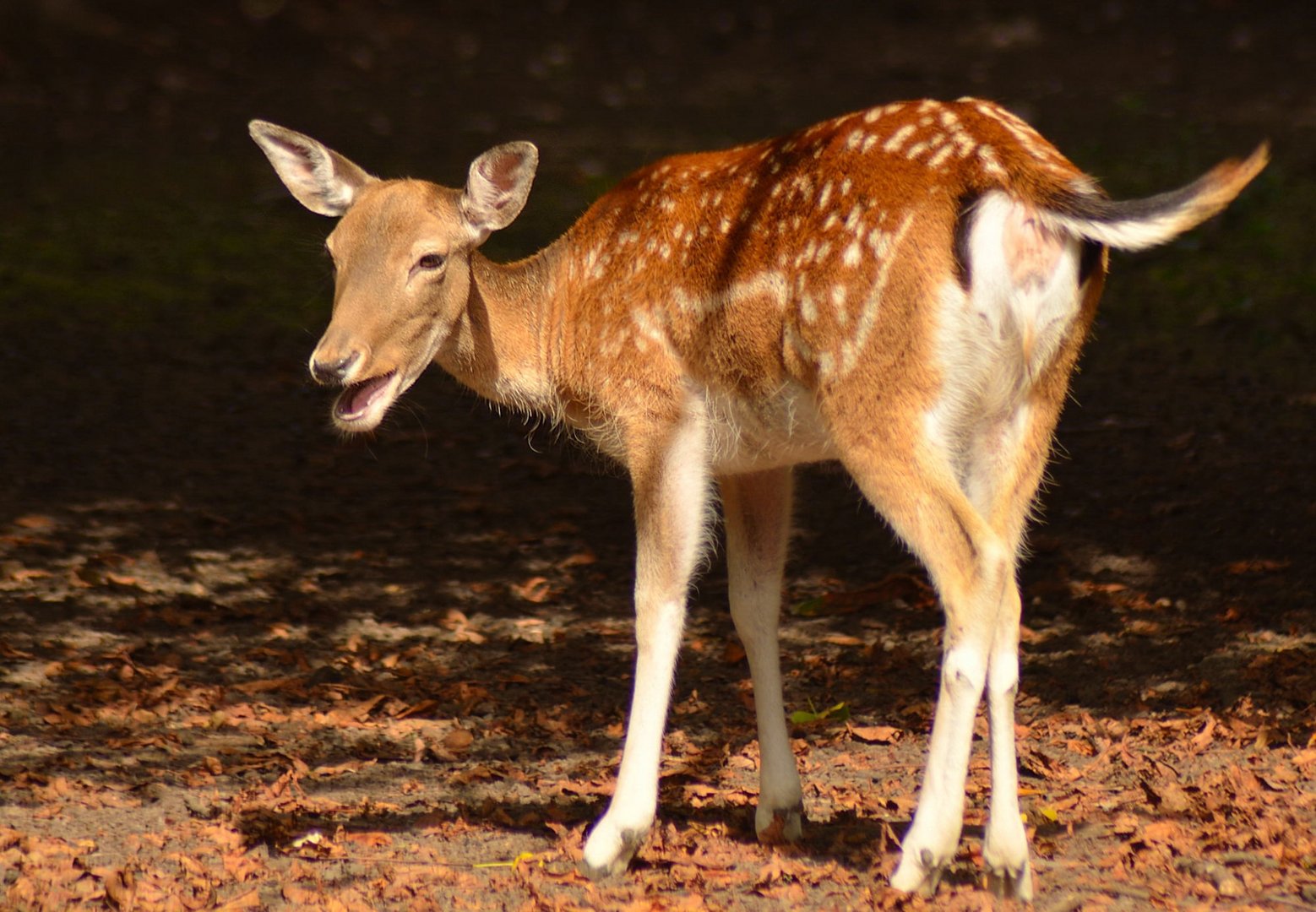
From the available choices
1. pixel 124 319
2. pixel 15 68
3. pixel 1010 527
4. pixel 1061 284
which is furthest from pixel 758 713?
pixel 15 68

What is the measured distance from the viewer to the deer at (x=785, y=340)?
4352 mm

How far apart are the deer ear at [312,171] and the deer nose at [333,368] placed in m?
0.79

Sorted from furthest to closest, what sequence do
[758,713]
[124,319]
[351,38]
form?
[351,38] → [124,319] → [758,713]

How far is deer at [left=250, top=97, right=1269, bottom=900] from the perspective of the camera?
435 cm

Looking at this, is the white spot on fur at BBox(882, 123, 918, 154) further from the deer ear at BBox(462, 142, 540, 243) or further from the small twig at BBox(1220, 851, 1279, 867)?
the small twig at BBox(1220, 851, 1279, 867)

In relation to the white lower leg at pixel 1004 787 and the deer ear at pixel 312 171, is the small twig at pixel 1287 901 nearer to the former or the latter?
the white lower leg at pixel 1004 787

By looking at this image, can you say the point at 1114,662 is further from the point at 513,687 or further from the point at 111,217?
the point at 111,217

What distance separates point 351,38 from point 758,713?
55.8 feet

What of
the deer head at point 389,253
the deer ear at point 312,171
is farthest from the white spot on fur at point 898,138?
the deer ear at point 312,171

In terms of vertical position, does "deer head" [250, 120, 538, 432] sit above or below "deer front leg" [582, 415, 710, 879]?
above

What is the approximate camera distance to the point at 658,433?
5.04 metres

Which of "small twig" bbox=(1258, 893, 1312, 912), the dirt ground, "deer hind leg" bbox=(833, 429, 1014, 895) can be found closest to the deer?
"deer hind leg" bbox=(833, 429, 1014, 895)

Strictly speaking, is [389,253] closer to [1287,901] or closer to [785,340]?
[785,340]

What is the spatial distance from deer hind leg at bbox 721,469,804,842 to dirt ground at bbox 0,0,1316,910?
44cm
